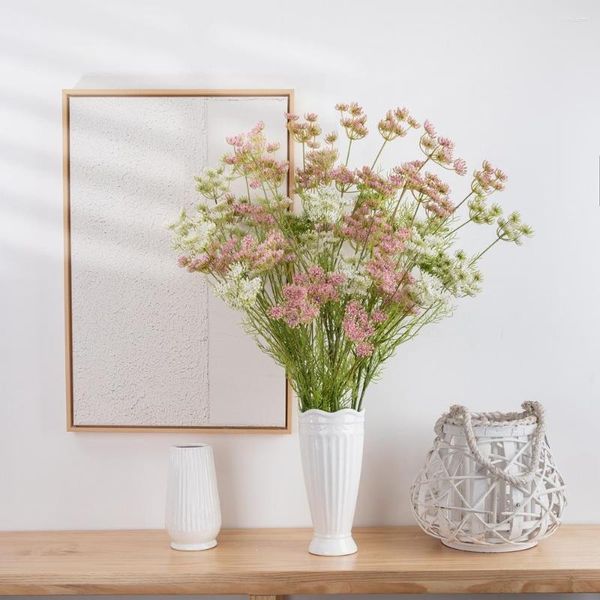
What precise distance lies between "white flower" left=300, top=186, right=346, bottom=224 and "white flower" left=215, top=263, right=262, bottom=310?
0.17 m

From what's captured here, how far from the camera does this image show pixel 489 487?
1.55 meters

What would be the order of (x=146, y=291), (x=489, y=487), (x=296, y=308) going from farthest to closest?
(x=146, y=291) < (x=489, y=487) < (x=296, y=308)

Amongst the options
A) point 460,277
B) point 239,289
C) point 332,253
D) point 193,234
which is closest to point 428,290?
point 460,277

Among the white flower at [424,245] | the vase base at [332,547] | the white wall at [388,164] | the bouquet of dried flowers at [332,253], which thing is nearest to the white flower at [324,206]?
the bouquet of dried flowers at [332,253]

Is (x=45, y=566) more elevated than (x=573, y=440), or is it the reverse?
(x=573, y=440)

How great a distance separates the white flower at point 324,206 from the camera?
5.01 ft

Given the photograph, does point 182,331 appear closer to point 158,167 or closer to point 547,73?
point 158,167

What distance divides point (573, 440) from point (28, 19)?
1524 millimetres

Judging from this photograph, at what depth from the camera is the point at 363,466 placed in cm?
180

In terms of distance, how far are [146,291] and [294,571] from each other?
678 millimetres

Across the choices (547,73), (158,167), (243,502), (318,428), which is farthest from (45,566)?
(547,73)

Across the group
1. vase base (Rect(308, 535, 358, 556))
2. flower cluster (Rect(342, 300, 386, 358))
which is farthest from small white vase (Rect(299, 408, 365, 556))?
flower cluster (Rect(342, 300, 386, 358))

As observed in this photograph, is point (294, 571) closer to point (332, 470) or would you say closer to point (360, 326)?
point (332, 470)

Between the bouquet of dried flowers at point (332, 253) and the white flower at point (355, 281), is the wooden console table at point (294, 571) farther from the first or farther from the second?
the white flower at point (355, 281)
